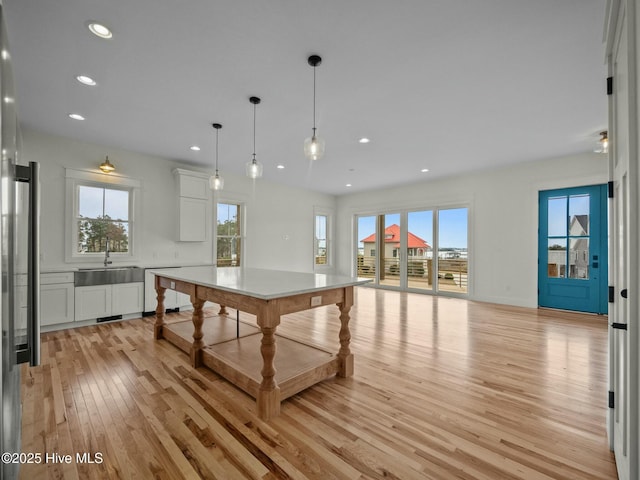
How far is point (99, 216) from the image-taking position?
475cm

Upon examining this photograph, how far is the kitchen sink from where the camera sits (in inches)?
167

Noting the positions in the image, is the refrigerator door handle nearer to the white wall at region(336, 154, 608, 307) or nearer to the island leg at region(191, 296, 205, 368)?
the island leg at region(191, 296, 205, 368)

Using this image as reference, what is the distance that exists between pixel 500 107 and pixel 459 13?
1.72 metres

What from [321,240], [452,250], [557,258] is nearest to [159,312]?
[321,240]

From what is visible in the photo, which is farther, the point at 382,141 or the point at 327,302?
the point at 382,141

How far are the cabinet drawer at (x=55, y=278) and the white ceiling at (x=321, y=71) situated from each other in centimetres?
200

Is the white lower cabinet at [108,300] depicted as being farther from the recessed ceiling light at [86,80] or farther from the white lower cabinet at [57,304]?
the recessed ceiling light at [86,80]

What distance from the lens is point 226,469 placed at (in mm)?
1589

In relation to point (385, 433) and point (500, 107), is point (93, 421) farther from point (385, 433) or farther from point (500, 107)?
point (500, 107)

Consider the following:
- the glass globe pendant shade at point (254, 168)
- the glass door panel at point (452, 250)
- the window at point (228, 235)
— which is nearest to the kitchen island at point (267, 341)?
the glass globe pendant shade at point (254, 168)

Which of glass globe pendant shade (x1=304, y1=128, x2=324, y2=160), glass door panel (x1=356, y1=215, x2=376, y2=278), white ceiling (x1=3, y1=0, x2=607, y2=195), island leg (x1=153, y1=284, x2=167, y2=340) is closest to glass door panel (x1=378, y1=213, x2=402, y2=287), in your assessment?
glass door panel (x1=356, y1=215, x2=376, y2=278)

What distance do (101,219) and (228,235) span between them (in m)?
2.32

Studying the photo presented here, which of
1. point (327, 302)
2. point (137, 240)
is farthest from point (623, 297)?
point (137, 240)

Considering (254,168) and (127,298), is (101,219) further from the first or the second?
(254,168)
